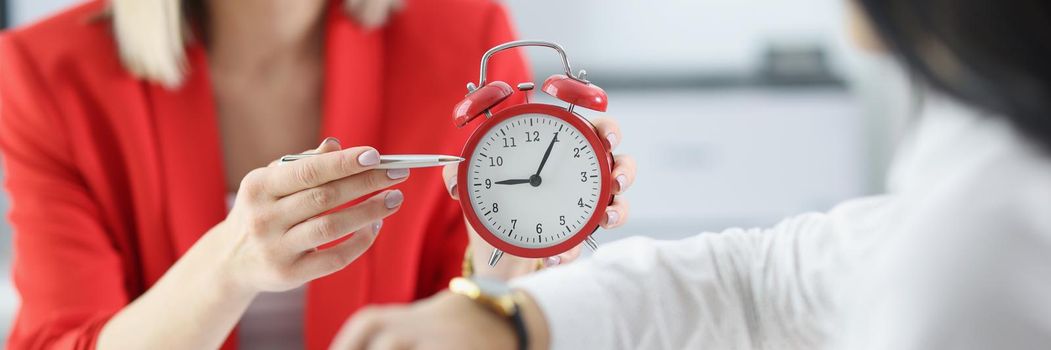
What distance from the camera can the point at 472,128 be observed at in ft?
2.15

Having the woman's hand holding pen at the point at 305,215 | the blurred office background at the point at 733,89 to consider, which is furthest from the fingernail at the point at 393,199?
the blurred office background at the point at 733,89

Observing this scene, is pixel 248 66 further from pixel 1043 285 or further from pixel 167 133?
pixel 1043 285

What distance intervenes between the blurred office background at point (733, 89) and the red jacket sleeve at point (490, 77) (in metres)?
1.12

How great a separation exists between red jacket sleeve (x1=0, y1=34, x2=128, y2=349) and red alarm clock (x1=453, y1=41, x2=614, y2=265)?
18.9 inches

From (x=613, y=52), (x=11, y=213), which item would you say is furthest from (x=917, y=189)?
(x=613, y=52)

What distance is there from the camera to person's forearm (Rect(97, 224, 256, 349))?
2.64 feet

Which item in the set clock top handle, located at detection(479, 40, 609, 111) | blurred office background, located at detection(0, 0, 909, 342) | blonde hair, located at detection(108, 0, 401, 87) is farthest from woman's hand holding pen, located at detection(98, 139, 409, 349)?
blurred office background, located at detection(0, 0, 909, 342)

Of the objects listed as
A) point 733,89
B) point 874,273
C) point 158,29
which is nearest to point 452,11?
point 158,29

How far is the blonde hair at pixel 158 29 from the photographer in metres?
0.96

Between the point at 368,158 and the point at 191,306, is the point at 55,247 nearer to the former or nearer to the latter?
the point at 191,306

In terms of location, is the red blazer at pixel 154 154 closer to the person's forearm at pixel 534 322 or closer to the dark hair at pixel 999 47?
the person's forearm at pixel 534 322

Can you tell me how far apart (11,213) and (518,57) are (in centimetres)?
56

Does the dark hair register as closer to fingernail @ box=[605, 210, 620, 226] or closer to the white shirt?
the white shirt

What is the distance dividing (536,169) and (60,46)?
24.1 inches
